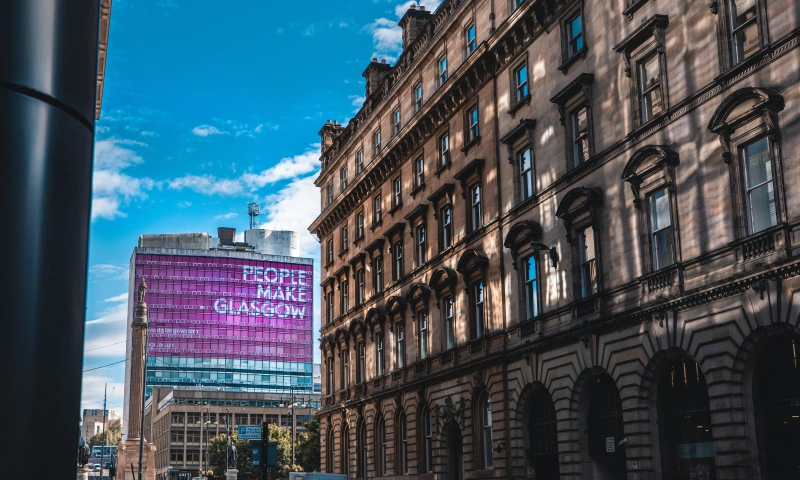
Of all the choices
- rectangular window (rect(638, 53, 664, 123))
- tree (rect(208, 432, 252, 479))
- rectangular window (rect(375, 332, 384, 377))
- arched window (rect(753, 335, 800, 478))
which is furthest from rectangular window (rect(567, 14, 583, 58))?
tree (rect(208, 432, 252, 479))

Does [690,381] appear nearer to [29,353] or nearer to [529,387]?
[529,387]

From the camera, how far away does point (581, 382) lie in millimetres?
33719

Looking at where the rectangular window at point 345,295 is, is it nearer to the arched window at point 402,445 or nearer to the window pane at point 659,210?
the arched window at point 402,445

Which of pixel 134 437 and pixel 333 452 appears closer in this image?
pixel 333 452

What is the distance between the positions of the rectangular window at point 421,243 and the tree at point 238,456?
229 feet

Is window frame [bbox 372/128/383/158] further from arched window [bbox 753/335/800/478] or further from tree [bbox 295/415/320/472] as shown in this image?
tree [bbox 295/415/320/472]

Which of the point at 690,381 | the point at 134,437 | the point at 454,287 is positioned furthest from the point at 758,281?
the point at 134,437

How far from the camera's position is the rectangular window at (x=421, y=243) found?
167 feet

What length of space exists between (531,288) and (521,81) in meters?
8.94

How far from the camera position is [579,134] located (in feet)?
115

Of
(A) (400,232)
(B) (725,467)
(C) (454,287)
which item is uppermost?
(A) (400,232)

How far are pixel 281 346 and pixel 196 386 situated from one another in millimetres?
19918

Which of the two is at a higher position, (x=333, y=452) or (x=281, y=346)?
(x=281, y=346)

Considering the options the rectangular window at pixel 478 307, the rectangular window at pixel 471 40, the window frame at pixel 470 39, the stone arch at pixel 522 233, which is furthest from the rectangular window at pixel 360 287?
the stone arch at pixel 522 233
